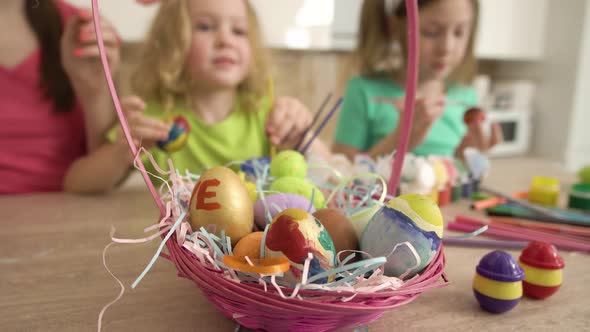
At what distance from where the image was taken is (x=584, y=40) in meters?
1.99

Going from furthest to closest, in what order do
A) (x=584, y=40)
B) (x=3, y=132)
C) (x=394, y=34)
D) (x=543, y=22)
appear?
(x=543, y=22) < (x=584, y=40) < (x=394, y=34) < (x=3, y=132)

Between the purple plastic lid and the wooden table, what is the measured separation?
0.04 m

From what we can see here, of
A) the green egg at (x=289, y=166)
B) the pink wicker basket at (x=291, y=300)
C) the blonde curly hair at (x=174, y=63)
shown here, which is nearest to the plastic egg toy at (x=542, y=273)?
the pink wicker basket at (x=291, y=300)

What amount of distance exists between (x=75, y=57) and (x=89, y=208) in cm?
36

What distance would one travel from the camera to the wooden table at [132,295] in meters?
0.40

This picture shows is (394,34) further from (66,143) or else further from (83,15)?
(66,143)

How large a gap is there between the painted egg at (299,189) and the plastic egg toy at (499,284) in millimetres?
187

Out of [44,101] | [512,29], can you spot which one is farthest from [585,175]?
[512,29]

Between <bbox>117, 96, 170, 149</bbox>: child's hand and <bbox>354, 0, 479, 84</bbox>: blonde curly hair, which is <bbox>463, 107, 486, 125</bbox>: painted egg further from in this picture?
<bbox>117, 96, 170, 149</bbox>: child's hand

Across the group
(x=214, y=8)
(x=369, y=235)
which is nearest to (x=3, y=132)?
(x=214, y=8)

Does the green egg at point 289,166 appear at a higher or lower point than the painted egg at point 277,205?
higher

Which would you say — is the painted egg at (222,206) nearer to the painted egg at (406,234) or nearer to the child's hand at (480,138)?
the painted egg at (406,234)

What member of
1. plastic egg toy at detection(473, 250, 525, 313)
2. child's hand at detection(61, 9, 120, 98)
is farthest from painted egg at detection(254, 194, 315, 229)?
child's hand at detection(61, 9, 120, 98)

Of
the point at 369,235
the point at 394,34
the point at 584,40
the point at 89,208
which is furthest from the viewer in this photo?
the point at 584,40
